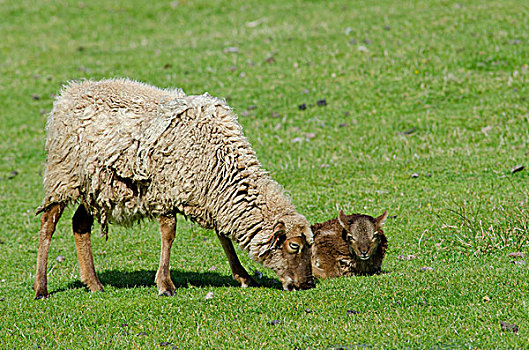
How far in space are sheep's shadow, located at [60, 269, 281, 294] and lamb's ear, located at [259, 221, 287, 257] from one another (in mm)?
859

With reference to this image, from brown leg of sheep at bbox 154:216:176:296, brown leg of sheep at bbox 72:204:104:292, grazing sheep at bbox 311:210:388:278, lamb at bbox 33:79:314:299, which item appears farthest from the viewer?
brown leg of sheep at bbox 72:204:104:292

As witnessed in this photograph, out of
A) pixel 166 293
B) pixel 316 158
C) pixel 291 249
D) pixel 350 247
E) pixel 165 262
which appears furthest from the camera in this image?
pixel 316 158

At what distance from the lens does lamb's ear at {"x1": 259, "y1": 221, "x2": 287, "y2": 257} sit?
8.67 metres

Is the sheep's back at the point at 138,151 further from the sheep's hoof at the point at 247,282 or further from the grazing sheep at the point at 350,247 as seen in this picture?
the grazing sheep at the point at 350,247

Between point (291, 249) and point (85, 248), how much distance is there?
360 cm

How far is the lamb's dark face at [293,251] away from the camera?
8680 mm

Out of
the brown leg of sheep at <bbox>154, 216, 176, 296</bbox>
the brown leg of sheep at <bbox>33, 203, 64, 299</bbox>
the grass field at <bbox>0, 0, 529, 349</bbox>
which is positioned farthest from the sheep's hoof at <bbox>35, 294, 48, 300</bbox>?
the brown leg of sheep at <bbox>154, 216, 176, 296</bbox>

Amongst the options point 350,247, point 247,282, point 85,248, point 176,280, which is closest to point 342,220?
point 350,247

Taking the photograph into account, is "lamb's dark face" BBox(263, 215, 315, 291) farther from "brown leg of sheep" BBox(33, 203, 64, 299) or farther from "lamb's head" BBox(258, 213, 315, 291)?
"brown leg of sheep" BBox(33, 203, 64, 299)

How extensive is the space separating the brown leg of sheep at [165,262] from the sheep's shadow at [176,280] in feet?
1.57

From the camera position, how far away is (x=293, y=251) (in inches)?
342

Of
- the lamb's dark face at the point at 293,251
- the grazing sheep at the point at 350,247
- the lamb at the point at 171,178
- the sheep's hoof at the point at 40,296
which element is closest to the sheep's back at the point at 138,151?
the lamb at the point at 171,178

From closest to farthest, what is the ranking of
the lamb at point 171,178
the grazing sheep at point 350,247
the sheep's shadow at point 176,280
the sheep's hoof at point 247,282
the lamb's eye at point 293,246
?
1. the lamb's eye at point 293,246
2. the lamb at point 171,178
3. the grazing sheep at point 350,247
4. the sheep's hoof at point 247,282
5. the sheep's shadow at point 176,280

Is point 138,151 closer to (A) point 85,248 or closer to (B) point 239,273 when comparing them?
(A) point 85,248
